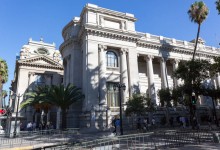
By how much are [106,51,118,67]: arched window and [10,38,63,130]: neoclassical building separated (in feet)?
64.7

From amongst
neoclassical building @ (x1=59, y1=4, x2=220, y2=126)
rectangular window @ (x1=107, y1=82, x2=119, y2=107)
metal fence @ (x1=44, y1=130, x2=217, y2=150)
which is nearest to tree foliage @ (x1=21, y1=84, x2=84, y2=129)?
neoclassical building @ (x1=59, y1=4, x2=220, y2=126)

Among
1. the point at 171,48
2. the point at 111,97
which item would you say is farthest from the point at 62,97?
the point at 171,48

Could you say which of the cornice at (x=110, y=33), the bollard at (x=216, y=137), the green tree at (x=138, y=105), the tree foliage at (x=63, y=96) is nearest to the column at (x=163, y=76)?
the cornice at (x=110, y=33)

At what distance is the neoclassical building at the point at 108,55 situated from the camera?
2693cm

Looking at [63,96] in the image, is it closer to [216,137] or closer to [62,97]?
[62,97]

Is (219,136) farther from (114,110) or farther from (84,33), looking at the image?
(84,33)

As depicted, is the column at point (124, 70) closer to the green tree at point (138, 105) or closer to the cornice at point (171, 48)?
the cornice at point (171, 48)

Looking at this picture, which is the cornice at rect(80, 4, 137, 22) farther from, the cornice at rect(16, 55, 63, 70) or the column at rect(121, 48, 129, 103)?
the cornice at rect(16, 55, 63, 70)

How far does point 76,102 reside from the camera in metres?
28.3

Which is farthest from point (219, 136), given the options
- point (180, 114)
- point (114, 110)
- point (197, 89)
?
point (180, 114)

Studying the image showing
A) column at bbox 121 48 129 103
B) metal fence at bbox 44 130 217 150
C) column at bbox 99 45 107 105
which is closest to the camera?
metal fence at bbox 44 130 217 150

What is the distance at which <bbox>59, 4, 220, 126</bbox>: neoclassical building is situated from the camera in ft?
88.4

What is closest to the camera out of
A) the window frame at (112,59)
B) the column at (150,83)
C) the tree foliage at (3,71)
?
the tree foliage at (3,71)

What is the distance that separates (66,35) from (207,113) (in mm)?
27867
